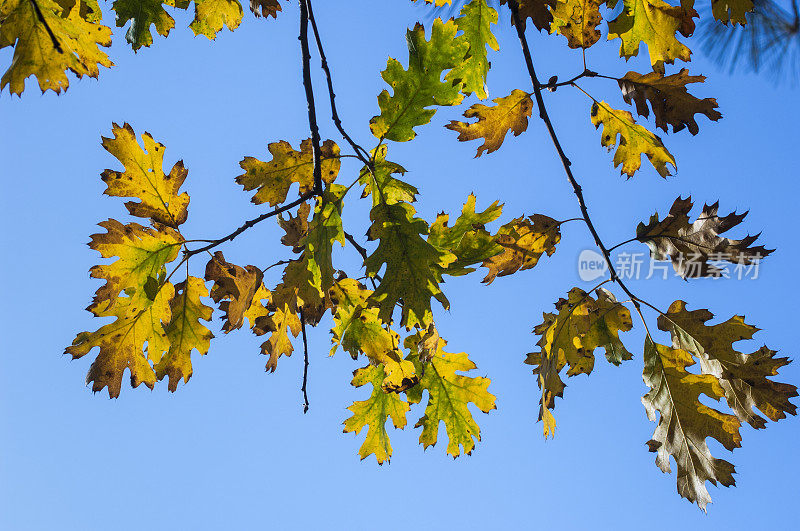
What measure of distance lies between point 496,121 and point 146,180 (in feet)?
3.30

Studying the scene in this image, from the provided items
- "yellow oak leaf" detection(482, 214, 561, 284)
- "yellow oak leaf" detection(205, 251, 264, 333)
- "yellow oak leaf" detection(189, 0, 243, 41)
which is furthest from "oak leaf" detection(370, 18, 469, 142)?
"yellow oak leaf" detection(189, 0, 243, 41)

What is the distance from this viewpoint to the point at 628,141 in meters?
1.77

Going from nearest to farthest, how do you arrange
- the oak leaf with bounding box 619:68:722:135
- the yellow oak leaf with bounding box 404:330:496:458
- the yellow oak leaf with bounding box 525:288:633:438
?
the oak leaf with bounding box 619:68:722:135 < the yellow oak leaf with bounding box 525:288:633:438 < the yellow oak leaf with bounding box 404:330:496:458

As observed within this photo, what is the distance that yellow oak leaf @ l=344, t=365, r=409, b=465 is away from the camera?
6.27 feet

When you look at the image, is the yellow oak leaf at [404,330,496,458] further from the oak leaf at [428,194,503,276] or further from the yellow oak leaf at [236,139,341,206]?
the yellow oak leaf at [236,139,341,206]

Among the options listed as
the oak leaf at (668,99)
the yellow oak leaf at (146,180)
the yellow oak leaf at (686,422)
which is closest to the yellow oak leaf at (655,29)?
the oak leaf at (668,99)

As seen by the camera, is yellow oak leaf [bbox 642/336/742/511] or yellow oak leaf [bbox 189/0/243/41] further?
yellow oak leaf [bbox 189/0/243/41]

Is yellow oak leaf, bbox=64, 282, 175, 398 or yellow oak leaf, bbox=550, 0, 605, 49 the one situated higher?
yellow oak leaf, bbox=550, 0, 605, 49

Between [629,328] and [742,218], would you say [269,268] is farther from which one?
[742,218]

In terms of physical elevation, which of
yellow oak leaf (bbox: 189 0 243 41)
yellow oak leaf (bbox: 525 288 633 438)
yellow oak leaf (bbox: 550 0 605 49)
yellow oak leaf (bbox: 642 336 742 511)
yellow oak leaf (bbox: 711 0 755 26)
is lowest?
yellow oak leaf (bbox: 642 336 742 511)

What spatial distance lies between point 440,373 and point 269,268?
2.11 ft

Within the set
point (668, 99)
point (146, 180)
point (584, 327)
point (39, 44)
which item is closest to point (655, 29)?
point (668, 99)

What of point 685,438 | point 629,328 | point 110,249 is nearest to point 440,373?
point 629,328

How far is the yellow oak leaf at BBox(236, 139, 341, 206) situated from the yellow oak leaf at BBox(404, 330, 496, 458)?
591 millimetres
